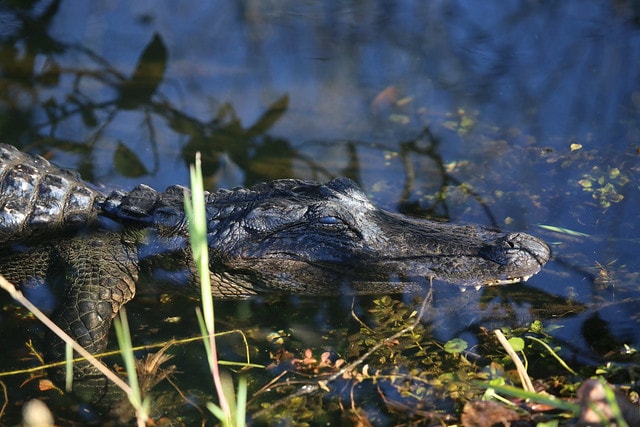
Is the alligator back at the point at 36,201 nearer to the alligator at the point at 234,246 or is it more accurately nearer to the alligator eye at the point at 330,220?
the alligator at the point at 234,246

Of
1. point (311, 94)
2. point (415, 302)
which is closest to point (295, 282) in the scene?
point (415, 302)

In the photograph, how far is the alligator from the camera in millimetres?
3684

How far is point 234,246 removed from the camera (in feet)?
12.7

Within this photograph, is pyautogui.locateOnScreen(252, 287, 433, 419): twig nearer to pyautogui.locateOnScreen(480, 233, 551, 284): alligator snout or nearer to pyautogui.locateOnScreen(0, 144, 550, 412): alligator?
pyautogui.locateOnScreen(0, 144, 550, 412): alligator

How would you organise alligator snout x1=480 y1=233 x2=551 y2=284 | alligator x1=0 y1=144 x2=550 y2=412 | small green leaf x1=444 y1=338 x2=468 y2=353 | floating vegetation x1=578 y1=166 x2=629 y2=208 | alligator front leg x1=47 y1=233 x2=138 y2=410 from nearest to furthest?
small green leaf x1=444 y1=338 x2=468 y2=353 → alligator front leg x1=47 y1=233 x2=138 y2=410 → alligator snout x1=480 y1=233 x2=551 y2=284 → alligator x1=0 y1=144 x2=550 y2=412 → floating vegetation x1=578 y1=166 x2=629 y2=208

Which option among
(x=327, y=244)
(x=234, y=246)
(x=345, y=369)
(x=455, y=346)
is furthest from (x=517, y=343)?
(x=234, y=246)

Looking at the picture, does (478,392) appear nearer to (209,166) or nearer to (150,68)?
(209,166)

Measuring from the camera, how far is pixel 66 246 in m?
3.97

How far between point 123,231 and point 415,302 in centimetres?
174

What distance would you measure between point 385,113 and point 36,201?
8.67 ft

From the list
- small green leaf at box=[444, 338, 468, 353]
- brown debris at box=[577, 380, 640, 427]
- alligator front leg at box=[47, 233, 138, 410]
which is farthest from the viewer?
alligator front leg at box=[47, 233, 138, 410]

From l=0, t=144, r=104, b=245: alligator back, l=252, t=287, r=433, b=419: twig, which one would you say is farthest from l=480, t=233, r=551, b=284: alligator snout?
l=0, t=144, r=104, b=245: alligator back

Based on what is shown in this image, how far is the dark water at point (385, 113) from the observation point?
3818 millimetres

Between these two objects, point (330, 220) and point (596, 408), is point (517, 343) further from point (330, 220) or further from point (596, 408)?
point (330, 220)
